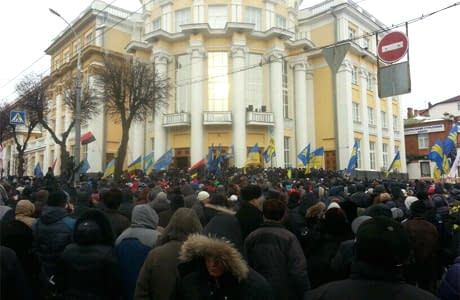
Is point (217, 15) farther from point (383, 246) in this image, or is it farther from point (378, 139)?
point (383, 246)

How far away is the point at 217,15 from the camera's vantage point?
32.5 meters

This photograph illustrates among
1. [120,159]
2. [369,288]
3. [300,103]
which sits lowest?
[369,288]

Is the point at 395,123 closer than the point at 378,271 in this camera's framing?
No

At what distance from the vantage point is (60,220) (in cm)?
467

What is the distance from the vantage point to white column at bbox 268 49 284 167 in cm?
3131

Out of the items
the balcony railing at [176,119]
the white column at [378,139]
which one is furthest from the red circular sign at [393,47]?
the white column at [378,139]

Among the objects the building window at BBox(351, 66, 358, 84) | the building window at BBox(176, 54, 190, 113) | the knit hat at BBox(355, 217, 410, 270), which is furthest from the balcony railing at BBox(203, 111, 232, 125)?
the knit hat at BBox(355, 217, 410, 270)

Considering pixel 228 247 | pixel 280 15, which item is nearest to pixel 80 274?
pixel 228 247

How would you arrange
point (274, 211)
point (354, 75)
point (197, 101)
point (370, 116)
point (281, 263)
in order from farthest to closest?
1. point (370, 116)
2. point (354, 75)
3. point (197, 101)
4. point (274, 211)
5. point (281, 263)

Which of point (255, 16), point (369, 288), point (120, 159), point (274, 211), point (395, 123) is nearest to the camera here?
point (369, 288)

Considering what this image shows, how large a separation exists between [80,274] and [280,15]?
33.8 m

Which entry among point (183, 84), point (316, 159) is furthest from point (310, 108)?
point (316, 159)

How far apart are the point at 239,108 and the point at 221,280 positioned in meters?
28.3

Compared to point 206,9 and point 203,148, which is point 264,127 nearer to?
point 203,148
